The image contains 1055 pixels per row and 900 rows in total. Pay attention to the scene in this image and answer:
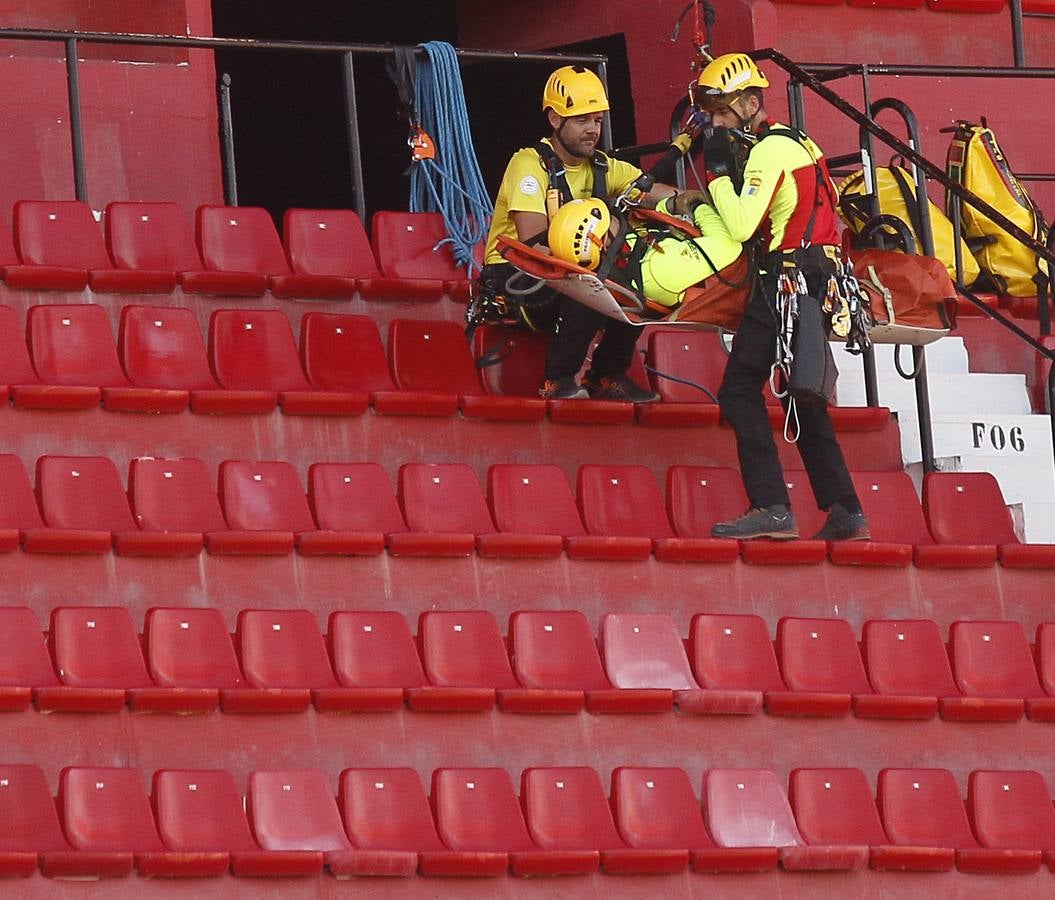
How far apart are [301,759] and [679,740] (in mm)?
969

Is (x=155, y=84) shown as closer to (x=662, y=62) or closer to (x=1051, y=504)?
(x=662, y=62)

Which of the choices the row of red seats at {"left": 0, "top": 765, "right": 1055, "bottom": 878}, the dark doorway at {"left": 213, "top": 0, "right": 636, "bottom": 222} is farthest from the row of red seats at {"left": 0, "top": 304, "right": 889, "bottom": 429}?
the dark doorway at {"left": 213, "top": 0, "right": 636, "bottom": 222}

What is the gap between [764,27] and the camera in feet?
29.7

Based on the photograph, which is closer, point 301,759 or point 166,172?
point 301,759

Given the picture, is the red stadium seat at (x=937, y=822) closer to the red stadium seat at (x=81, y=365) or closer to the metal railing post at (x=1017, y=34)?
the red stadium seat at (x=81, y=365)

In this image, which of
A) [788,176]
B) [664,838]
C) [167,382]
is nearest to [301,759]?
[664,838]

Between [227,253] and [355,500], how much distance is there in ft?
3.83

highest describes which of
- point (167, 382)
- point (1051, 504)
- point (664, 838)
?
point (167, 382)

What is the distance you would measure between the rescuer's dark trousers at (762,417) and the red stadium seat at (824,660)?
38 centimetres

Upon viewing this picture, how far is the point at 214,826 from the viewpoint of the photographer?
18.4ft

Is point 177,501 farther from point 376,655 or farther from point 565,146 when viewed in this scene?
point 565,146

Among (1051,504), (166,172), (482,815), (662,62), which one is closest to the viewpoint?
(482,815)

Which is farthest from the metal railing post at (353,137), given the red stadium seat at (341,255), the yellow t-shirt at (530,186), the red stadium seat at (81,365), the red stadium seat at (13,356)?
the red stadium seat at (13,356)

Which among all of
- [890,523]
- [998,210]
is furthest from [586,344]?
[998,210]
